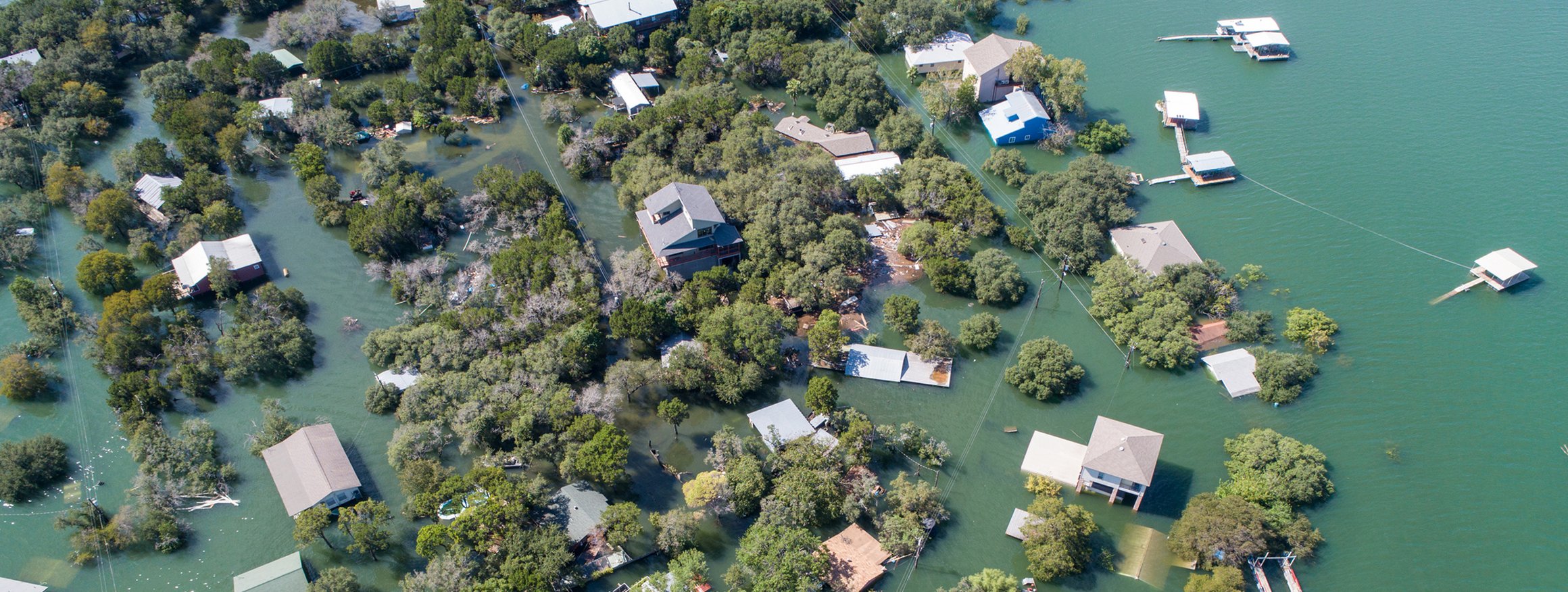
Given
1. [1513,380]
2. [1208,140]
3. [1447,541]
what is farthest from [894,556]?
[1208,140]

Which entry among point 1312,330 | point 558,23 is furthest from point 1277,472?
point 558,23

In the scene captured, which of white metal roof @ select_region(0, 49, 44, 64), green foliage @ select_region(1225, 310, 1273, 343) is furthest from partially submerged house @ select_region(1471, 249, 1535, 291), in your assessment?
white metal roof @ select_region(0, 49, 44, 64)

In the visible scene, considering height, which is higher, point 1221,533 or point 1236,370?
point 1221,533

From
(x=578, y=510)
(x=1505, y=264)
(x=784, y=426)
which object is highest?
(x=1505, y=264)

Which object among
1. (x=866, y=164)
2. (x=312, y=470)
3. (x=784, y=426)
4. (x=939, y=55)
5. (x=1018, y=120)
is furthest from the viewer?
(x=939, y=55)

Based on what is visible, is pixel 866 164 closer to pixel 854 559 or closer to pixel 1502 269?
pixel 854 559

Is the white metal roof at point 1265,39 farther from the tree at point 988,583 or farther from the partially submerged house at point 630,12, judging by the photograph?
the tree at point 988,583

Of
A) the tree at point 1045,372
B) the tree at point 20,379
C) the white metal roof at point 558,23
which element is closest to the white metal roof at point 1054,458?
the tree at point 1045,372
